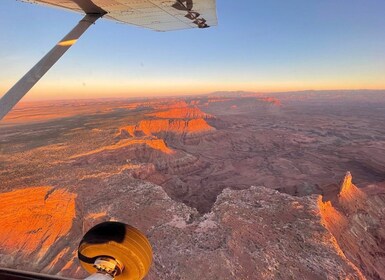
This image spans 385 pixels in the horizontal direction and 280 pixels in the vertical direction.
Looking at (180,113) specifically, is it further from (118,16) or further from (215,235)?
(118,16)

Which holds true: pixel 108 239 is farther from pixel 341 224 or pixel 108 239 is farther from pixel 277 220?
pixel 341 224

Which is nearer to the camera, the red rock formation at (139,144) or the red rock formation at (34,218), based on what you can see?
the red rock formation at (34,218)

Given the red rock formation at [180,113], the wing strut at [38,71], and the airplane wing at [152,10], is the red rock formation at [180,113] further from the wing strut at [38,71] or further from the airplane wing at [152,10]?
the wing strut at [38,71]

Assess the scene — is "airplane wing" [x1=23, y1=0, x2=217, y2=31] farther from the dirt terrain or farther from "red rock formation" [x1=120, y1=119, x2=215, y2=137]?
"red rock formation" [x1=120, y1=119, x2=215, y2=137]

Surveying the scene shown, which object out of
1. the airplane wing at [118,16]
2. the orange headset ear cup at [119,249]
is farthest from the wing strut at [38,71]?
the orange headset ear cup at [119,249]

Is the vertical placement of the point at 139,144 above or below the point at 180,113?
above

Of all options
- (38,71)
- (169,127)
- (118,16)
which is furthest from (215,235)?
(169,127)
